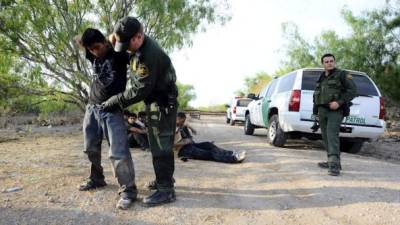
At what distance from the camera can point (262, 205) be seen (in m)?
4.70

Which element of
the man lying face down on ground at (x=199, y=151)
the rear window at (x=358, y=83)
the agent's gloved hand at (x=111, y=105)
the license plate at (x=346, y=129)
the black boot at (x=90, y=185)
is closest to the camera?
the agent's gloved hand at (x=111, y=105)

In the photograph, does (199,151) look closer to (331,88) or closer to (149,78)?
(331,88)

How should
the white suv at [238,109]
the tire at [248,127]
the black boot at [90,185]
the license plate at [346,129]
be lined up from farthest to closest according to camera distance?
1. the white suv at [238,109]
2. the tire at [248,127]
3. the license plate at [346,129]
4. the black boot at [90,185]

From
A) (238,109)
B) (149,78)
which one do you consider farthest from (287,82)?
(238,109)

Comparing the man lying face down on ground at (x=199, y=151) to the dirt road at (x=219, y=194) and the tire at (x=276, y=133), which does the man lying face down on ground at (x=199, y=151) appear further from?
the tire at (x=276, y=133)

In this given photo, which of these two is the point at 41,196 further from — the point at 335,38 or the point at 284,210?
the point at 335,38

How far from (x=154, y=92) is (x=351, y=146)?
22.5ft

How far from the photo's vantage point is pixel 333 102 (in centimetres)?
629

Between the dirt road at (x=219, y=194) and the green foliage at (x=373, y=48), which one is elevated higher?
the green foliage at (x=373, y=48)

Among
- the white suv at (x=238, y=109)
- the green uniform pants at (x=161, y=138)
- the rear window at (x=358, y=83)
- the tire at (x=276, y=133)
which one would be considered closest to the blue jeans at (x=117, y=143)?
the green uniform pants at (x=161, y=138)

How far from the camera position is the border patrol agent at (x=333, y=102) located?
6.31 meters

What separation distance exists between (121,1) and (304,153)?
6.72m

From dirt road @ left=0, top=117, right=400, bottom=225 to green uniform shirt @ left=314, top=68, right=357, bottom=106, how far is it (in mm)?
1115

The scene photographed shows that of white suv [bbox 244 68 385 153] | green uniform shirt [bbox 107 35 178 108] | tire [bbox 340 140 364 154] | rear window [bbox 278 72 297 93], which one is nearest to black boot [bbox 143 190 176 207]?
green uniform shirt [bbox 107 35 178 108]
